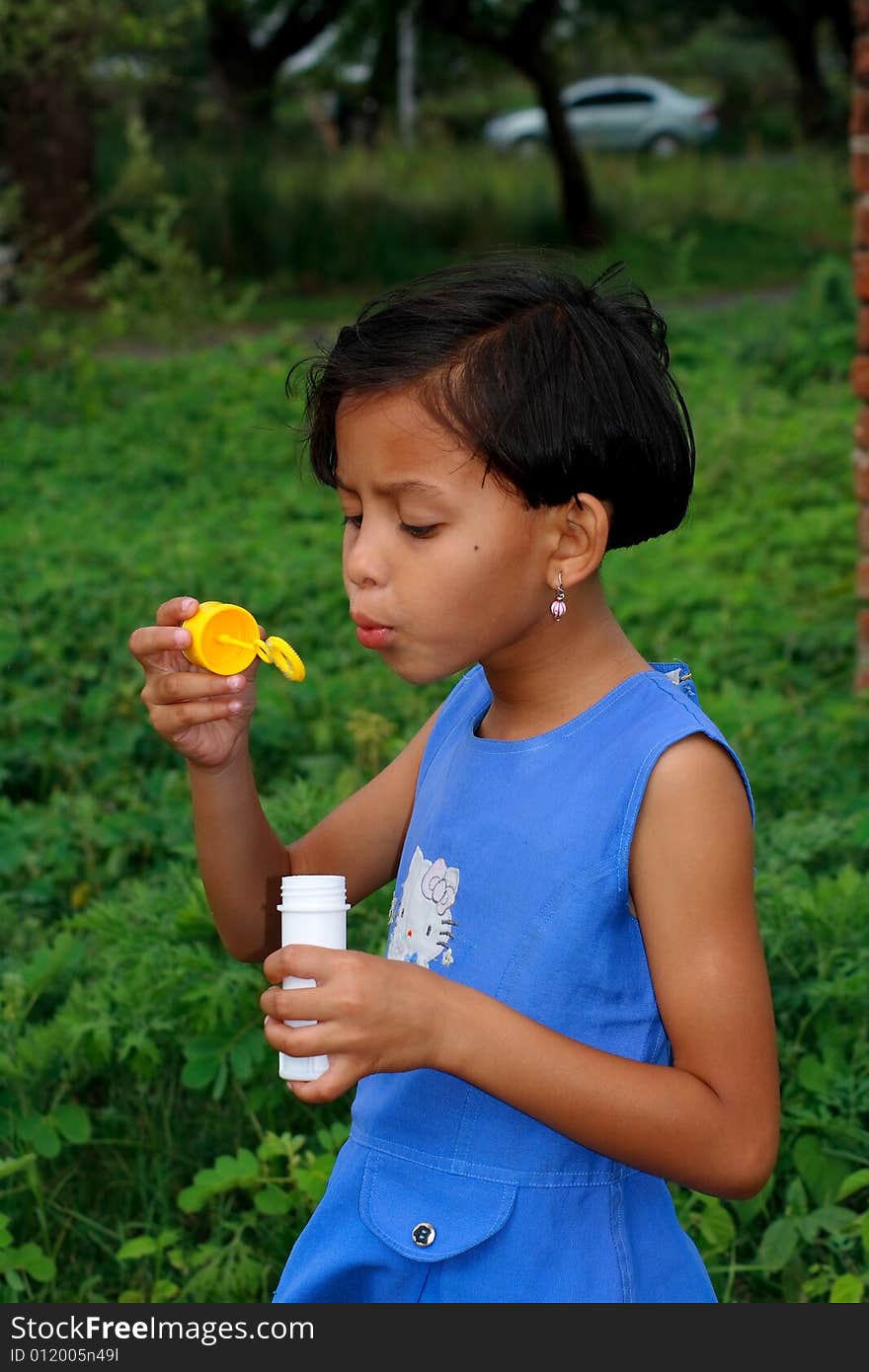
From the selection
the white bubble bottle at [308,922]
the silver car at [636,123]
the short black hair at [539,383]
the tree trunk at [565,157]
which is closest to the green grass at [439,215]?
the tree trunk at [565,157]

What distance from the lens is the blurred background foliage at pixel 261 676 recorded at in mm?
2637

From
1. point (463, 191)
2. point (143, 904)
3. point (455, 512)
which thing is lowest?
point (463, 191)

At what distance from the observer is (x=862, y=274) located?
4.48 meters

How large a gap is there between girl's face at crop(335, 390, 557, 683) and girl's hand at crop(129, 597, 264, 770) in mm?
178

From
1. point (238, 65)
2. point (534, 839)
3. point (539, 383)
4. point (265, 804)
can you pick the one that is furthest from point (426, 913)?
point (238, 65)

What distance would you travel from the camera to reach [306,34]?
18.5 metres

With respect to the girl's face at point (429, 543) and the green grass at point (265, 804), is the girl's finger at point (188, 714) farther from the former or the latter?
the green grass at point (265, 804)

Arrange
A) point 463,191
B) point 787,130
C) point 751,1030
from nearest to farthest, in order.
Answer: point 751,1030
point 463,191
point 787,130

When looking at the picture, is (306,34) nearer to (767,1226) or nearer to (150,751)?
(150,751)

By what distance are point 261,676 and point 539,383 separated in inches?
131

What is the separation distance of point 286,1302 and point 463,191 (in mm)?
16135

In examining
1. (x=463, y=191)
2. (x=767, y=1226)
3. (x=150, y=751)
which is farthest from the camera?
(x=463, y=191)

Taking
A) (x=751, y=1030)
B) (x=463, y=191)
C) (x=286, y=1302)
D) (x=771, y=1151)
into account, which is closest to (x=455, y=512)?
(x=751, y=1030)

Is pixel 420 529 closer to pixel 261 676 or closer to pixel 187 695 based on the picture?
pixel 187 695
